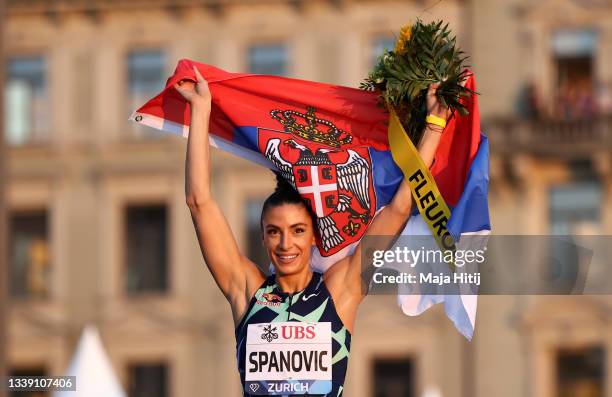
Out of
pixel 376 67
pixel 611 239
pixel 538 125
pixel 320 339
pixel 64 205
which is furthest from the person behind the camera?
pixel 64 205

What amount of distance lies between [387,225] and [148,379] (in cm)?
3403

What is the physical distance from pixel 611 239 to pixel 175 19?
112 feet

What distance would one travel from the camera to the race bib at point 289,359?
326 inches

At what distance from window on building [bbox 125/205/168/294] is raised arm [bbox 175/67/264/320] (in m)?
34.0

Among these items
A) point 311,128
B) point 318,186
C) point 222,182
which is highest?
point 222,182

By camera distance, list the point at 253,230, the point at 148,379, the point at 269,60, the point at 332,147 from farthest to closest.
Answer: the point at 148,379 < the point at 269,60 < the point at 253,230 < the point at 332,147

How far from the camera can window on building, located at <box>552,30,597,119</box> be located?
39.5m

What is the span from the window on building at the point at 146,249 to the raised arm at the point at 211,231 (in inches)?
1338

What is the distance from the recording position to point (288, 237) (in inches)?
332

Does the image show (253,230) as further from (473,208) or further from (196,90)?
(473,208)

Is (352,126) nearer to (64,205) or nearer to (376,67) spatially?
(376,67)

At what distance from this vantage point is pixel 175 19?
43.1 meters

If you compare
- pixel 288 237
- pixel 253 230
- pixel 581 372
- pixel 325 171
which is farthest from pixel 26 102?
A: pixel 288 237

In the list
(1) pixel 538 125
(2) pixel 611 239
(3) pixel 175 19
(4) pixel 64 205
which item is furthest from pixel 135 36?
(2) pixel 611 239
